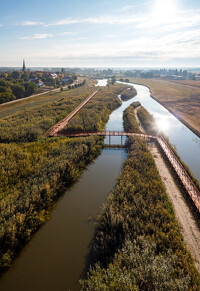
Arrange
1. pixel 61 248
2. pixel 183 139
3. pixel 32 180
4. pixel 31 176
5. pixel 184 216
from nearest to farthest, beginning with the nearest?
pixel 61 248
pixel 184 216
pixel 32 180
pixel 31 176
pixel 183 139

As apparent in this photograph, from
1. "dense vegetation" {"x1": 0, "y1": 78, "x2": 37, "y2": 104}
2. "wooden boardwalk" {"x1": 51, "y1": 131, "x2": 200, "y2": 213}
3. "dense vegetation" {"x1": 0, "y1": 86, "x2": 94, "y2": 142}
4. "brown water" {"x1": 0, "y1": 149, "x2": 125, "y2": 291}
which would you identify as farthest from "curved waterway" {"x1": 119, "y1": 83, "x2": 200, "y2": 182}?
"dense vegetation" {"x1": 0, "y1": 78, "x2": 37, "y2": 104}

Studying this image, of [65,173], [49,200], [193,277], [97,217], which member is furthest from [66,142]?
[193,277]

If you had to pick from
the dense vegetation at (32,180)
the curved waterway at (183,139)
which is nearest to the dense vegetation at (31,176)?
the dense vegetation at (32,180)

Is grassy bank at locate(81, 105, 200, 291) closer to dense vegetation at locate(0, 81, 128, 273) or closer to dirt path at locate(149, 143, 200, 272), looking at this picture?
dirt path at locate(149, 143, 200, 272)

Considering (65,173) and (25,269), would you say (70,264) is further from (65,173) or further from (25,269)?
(65,173)

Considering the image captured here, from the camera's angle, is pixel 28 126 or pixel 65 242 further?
pixel 28 126

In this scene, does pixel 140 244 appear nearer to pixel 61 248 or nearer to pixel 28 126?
pixel 61 248

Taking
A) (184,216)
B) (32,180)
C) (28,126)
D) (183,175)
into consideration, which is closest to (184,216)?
(184,216)
